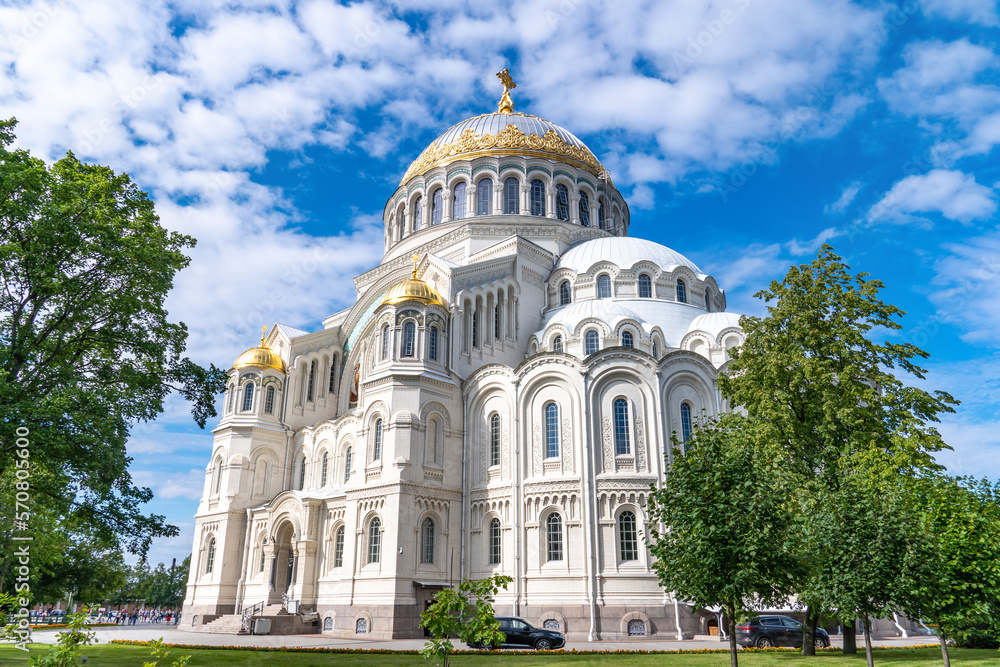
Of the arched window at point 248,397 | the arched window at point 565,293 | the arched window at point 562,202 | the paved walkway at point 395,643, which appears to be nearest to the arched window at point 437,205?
the arched window at point 562,202

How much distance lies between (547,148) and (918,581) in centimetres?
3667

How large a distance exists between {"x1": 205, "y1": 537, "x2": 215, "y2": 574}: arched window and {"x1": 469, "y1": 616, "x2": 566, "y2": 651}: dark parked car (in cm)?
1928

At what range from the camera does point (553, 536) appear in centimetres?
2873

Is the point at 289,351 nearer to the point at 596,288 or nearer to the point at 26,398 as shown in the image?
the point at 596,288

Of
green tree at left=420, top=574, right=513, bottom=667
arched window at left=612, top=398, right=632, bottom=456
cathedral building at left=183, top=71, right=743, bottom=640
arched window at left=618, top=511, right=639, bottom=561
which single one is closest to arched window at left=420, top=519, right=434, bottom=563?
cathedral building at left=183, top=71, right=743, bottom=640

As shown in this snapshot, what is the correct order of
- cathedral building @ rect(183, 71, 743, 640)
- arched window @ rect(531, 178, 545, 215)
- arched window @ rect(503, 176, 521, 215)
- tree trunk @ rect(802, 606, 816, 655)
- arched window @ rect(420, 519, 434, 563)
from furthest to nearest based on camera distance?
arched window @ rect(531, 178, 545, 215) → arched window @ rect(503, 176, 521, 215) → arched window @ rect(420, 519, 434, 563) → cathedral building @ rect(183, 71, 743, 640) → tree trunk @ rect(802, 606, 816, 655)

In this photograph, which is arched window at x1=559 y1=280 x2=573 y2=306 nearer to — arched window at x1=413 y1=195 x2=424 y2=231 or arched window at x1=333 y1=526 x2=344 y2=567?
arched window at x1=413 y1=195 x2=424 y2=231

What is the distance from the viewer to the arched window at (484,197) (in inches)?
1724

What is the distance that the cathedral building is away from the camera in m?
28.0

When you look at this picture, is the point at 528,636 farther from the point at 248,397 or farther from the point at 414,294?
the point at 248,397

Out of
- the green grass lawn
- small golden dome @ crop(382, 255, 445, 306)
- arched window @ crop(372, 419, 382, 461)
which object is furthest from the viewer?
small golden dome @ crop(382, 255, 445, 306)

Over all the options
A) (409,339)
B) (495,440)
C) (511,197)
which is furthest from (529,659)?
(511,197)

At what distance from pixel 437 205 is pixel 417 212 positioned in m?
1.89

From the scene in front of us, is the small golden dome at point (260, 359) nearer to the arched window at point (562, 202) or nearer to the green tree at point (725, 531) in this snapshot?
the arched window at point (562, 202)
